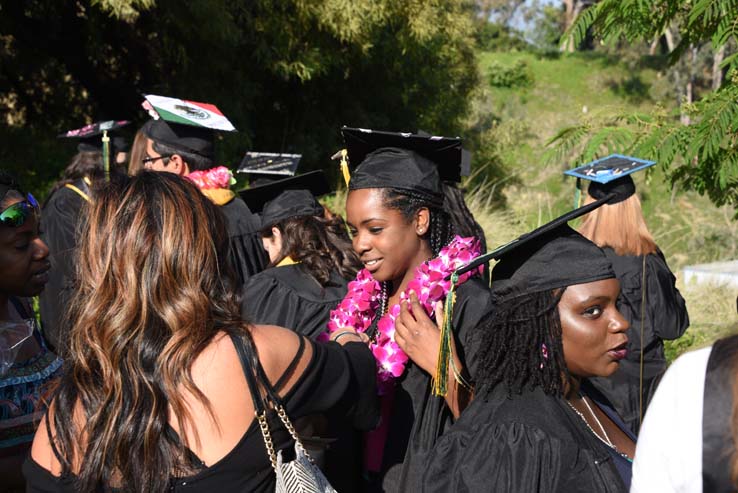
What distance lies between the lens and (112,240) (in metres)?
1.78

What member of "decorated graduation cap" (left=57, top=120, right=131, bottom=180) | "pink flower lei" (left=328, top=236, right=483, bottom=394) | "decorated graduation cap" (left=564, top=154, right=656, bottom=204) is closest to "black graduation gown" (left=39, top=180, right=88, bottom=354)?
"decorated graduation cap" (left=57, top=120, right=131, bottom=180)

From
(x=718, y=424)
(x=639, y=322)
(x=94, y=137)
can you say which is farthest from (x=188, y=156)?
(x=718, y=424)

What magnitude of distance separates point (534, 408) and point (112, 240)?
1.14 m

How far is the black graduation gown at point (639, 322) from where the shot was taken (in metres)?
4.49

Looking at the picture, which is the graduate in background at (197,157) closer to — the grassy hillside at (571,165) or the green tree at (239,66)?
the grassy hillside at (571,165)

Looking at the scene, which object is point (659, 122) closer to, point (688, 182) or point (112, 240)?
point (688, 182)

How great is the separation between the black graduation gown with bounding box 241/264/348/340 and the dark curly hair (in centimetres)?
6

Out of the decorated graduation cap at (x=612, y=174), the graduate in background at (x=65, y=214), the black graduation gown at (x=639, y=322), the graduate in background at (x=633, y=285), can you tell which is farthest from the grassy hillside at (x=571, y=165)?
the graduate in background at (x=65, y=214)

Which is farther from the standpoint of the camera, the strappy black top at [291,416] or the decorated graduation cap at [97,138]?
the decorated graduation cap at [97,138]

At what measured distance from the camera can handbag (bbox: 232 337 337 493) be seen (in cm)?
173

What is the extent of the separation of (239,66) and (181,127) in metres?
6.73

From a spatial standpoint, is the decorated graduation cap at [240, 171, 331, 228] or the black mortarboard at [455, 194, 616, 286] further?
the decorated graduation cap at [240, 171, 331, 228]

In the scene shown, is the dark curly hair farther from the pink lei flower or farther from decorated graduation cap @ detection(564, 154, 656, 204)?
decorated graduation cap @ detection(564, 154, 656, 204)

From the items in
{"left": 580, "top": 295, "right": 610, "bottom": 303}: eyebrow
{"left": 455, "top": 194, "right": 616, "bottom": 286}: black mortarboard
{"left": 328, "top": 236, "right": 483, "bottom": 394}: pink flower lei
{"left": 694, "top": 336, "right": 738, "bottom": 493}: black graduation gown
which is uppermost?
{"left": 694, "top": 336, "right": 738, "bottom": 493}: black graduation gown
